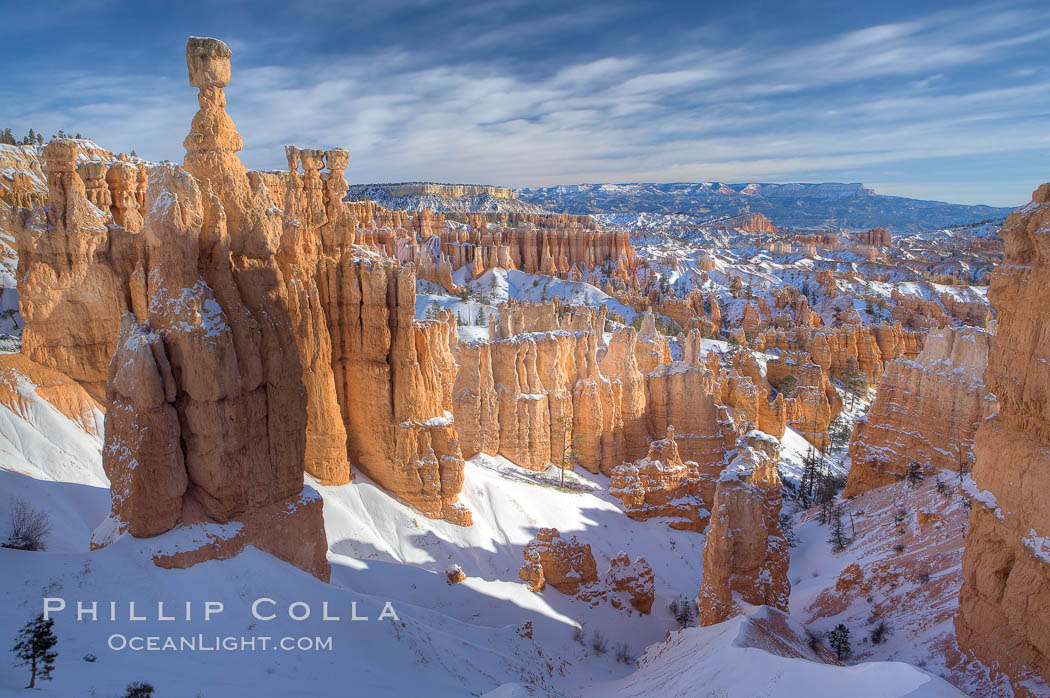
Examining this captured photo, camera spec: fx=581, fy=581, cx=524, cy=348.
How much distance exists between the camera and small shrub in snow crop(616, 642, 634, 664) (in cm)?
1805

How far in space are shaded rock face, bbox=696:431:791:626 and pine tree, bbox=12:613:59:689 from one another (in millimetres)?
14896

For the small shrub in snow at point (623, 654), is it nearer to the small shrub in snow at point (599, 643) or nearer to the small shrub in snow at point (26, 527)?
the small shrub in snow at point (599, 643)

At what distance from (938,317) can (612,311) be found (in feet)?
149

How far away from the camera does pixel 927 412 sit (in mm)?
28828

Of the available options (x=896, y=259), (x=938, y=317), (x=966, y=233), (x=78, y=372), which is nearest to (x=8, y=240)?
(x=78, y=372)

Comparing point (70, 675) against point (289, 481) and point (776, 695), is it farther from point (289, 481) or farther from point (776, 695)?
point (776, 695)

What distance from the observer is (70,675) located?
7.71 metres

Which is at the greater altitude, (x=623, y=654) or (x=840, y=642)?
(x=840, y=642)

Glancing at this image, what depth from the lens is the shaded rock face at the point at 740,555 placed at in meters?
16.5

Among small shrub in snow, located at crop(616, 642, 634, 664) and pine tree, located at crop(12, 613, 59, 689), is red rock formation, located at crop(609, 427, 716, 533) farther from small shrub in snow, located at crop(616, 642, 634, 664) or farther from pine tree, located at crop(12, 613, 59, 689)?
pine tree, located at crop(12, 613, 59, 689)

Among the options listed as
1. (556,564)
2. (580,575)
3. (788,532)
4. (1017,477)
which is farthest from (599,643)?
(788,532)

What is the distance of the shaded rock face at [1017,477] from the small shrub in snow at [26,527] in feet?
58.8

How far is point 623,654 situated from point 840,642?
621 centimetres

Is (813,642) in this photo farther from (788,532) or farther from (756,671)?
(788,532)
